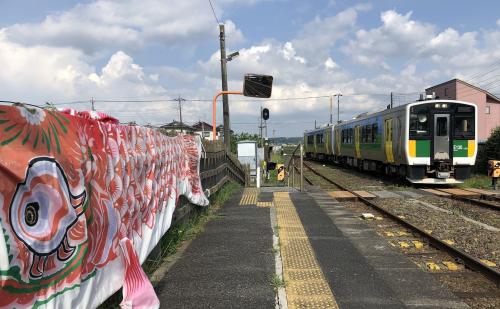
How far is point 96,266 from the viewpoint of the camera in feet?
10.9

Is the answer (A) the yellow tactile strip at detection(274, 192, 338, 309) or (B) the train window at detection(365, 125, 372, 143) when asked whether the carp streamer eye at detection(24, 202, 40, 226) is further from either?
(B) the train window at detection(365, 125, 372, 143)

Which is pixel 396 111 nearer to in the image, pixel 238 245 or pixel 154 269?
pixel 238 245

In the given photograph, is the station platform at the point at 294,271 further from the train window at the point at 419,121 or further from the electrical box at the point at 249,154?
the electrical box at the point at 249,154

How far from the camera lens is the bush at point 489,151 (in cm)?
2203

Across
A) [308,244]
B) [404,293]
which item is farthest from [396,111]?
[404,293]

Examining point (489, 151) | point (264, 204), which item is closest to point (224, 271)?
point (264, 204)

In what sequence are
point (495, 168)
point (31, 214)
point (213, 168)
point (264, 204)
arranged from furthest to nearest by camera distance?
point (495, 168) < point (213, 168) < point (264, 204) < point (31, 214)

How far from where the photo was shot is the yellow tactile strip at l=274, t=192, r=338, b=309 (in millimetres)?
4406

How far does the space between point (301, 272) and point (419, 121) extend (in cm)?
1314

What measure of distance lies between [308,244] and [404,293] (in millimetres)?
2084

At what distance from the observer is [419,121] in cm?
1703

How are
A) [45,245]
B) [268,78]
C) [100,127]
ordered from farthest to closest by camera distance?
[268,78], [100,127], [45,245]

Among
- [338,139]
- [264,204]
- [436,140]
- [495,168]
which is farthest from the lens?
[338,139]

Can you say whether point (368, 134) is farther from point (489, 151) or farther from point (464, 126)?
point (464, 126)
